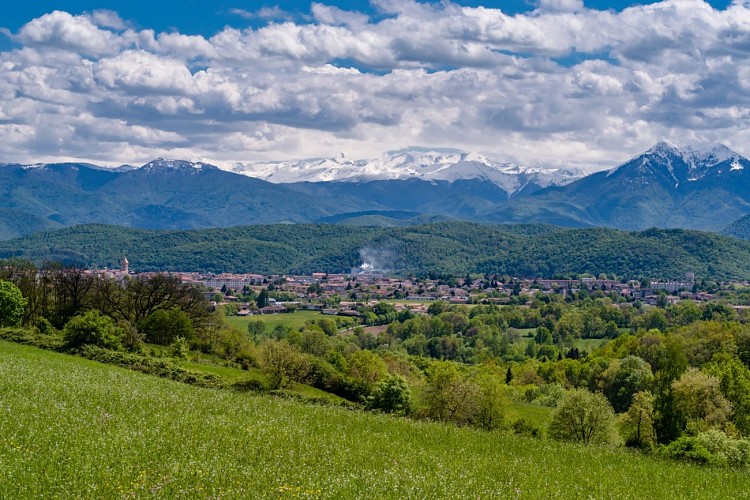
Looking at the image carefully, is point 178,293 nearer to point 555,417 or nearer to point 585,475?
point 555,417

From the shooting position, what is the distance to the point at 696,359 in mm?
78375

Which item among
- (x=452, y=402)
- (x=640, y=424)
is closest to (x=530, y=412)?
(x=640, y=424)

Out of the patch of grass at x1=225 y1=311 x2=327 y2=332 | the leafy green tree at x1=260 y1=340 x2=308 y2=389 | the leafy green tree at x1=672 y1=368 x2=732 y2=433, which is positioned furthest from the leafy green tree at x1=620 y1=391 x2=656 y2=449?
the patch of grass at x1=225 y1=311 x2=327 y2=332

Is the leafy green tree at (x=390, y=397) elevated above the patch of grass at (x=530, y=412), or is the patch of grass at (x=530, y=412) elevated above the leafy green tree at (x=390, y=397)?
the leafy green tree at (x=390, y=397)

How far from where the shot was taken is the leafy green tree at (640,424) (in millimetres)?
A: 47438

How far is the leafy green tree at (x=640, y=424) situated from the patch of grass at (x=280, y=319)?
353ft

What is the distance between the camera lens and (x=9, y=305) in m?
63.1

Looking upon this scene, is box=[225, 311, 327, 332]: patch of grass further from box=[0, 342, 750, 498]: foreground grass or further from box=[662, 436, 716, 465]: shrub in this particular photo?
box=[0, 342, 750, 498]: foreground grass

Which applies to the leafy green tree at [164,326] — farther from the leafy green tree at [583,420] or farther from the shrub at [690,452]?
the shrub at [690,452]

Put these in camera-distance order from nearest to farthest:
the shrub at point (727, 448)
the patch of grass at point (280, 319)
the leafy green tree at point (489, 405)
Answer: the shrub at point (727, 448)
the leafy green tree at point (489, 405)
the patch of grass at point (280, 319)

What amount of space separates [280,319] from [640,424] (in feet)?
435

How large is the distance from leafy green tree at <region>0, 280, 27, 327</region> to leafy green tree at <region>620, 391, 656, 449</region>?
49.5 meters

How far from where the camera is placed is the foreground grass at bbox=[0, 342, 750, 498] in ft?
65.9

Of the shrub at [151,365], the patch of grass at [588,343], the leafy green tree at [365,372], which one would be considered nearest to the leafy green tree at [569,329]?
the patch of grass at [588,343]
